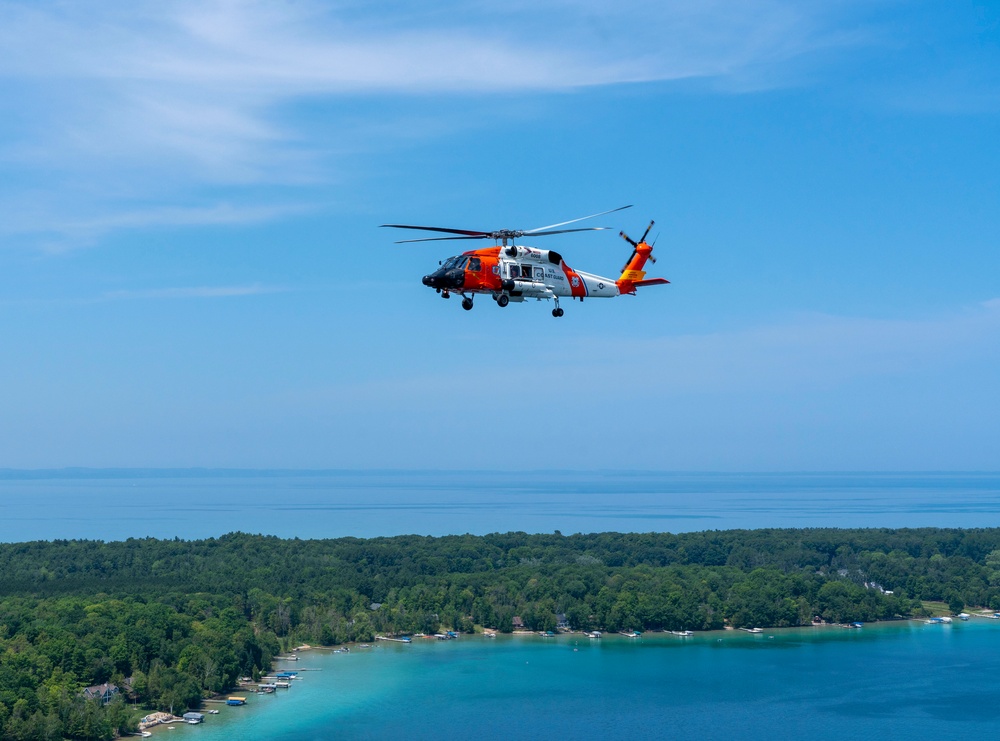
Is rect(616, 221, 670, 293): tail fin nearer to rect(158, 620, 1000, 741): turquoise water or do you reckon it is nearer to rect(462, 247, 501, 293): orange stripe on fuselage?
rect(462, 247, 501, 293): orange stripe on fuselage

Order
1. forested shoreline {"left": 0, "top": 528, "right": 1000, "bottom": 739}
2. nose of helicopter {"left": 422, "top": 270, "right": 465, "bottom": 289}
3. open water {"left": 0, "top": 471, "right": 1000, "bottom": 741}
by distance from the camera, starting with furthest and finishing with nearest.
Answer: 1. open water {"left": 0, "top": 471, "right": 1000, "bottom": 741}
2. forested shoreline {"left": 0, "top": 528, "right": 1000, "bottom": 739}
3. nose of helicopter {"left": 422, "top": 270, "right": 465, "bottom": 289}

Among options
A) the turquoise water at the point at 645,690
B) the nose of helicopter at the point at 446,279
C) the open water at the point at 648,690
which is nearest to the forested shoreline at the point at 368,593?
the open water at the point at 648,690

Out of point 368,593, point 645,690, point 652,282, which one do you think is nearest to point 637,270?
point 652,282

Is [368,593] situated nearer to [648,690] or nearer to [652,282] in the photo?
[648,690]

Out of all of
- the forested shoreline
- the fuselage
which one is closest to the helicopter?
the fuselage

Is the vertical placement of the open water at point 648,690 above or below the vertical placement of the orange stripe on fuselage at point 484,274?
below

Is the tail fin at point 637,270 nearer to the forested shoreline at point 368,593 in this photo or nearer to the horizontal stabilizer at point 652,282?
the horizontal stabilizer at point 652,282
